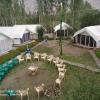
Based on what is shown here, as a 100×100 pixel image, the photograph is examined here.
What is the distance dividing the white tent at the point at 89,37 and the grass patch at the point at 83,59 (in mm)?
3901

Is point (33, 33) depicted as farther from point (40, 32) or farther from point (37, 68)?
point (37, 68)

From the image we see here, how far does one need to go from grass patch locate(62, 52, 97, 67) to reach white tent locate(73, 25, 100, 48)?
3.90 meters

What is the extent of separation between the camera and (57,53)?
28531mm

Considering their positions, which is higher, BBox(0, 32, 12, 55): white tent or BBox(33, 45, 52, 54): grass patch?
BBox(0, 32, 12, 55): white tent

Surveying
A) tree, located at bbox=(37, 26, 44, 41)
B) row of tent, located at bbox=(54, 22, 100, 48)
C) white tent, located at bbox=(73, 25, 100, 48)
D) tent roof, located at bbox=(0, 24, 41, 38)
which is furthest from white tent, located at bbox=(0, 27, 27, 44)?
white tent, located at bbox=(73, 25, 100, 48)

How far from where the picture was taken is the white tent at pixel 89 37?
30.4 meters

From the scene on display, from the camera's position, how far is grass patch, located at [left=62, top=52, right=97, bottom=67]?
76.3 feet

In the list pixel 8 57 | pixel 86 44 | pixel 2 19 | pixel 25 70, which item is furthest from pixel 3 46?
pixel 2 19

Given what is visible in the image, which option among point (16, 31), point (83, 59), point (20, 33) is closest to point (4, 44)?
point (20, 33)

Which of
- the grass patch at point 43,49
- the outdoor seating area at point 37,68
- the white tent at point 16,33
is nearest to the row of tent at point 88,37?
the grass patch at point 43,49

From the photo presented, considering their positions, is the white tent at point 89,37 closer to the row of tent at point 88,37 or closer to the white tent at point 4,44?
the row of tent at point 88,37

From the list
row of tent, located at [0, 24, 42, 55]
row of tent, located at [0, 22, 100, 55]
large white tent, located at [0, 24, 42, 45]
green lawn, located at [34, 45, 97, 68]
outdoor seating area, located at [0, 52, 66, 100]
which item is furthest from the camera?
large white tent, located at [0, 24, 42, 45]

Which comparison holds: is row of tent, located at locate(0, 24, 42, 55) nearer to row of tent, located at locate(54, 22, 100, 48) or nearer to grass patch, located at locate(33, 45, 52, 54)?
grass patch, located at locate(33, 45, 52, 54)

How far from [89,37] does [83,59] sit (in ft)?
25.6
